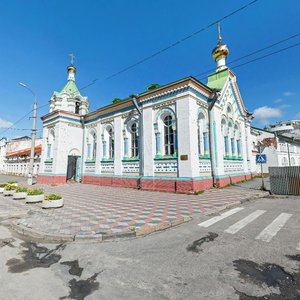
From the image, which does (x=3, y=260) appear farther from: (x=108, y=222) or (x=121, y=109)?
(x=121, y=109)

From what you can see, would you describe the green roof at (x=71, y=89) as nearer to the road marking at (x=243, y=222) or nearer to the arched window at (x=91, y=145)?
the arched window at (x=91, y=145)

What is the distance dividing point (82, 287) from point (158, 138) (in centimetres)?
1167

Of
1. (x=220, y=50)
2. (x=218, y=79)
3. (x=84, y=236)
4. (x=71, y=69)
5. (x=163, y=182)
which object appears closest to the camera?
(x=84, y=236)

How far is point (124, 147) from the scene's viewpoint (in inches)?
651

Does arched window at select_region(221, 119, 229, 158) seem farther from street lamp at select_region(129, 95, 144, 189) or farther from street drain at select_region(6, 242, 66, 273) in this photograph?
street drain at select_region(6, 242, 66, 273)

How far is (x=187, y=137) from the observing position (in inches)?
481

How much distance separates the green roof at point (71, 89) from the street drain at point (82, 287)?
22.2 m

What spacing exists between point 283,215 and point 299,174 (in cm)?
522

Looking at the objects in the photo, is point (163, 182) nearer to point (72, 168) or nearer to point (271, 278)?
point (271, 278)

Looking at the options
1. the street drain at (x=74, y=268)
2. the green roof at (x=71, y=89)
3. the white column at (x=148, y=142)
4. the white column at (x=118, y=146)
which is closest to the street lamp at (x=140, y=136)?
the white column at (x=148, y=142)

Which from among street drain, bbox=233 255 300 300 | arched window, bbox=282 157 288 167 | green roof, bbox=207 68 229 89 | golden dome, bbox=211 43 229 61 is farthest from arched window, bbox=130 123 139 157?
arched window, bbox=282 157 288 167

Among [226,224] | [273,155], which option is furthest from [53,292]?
[273,155]

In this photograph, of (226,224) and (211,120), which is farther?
(211,120)

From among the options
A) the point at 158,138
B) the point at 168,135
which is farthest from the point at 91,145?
the point at 168,135
